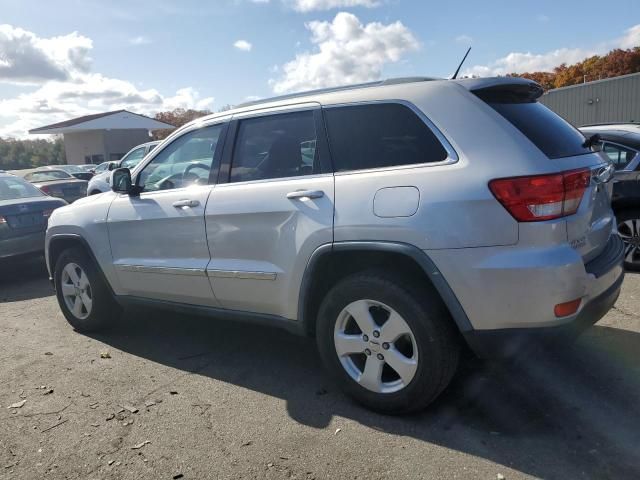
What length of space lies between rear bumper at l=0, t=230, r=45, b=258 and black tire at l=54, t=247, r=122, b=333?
2.72 meters

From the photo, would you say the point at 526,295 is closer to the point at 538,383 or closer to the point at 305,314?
the point at 538,383

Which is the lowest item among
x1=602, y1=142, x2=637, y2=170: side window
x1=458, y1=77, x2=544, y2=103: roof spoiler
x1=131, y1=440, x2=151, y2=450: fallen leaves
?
x1=131, y1=440, x2=151, y2=450: fallen leaves

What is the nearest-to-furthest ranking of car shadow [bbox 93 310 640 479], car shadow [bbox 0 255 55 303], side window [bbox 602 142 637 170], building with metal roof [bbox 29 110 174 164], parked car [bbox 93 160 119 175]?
car shadow [bbox 93 310 640 479] < side window [bbox 602 142 637 170] < car shadow [bbox 0 255 55 303] < parked car [bbox 93 160 119 175] < building with metal roof [bbox 29 110 174 164]

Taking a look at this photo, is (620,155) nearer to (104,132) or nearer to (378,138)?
(378,138)

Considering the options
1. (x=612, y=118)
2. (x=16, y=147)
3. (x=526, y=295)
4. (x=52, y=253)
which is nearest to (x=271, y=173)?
(x=526, y=295)

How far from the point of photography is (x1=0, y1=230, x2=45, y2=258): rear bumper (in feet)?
23.4

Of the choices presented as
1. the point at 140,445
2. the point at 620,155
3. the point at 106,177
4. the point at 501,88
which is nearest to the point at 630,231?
the point at 620,155

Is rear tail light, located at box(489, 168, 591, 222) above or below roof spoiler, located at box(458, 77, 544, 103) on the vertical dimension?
below

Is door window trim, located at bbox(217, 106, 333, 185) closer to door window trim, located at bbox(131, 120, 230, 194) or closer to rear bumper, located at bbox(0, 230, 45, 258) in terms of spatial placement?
door window trim, located at bbox(131, 120, 230, 194)

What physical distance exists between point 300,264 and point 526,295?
51.6 inches

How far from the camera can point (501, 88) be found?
303 cm

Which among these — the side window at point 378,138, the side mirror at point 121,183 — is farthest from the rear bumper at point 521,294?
the side mirror at point 121,183

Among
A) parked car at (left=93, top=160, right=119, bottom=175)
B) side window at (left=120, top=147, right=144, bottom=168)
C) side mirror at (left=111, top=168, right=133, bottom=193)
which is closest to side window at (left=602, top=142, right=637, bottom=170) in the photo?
side mirror at (left=111, top=168, right=133, bottom=193)

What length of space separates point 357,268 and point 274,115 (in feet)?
4.04
